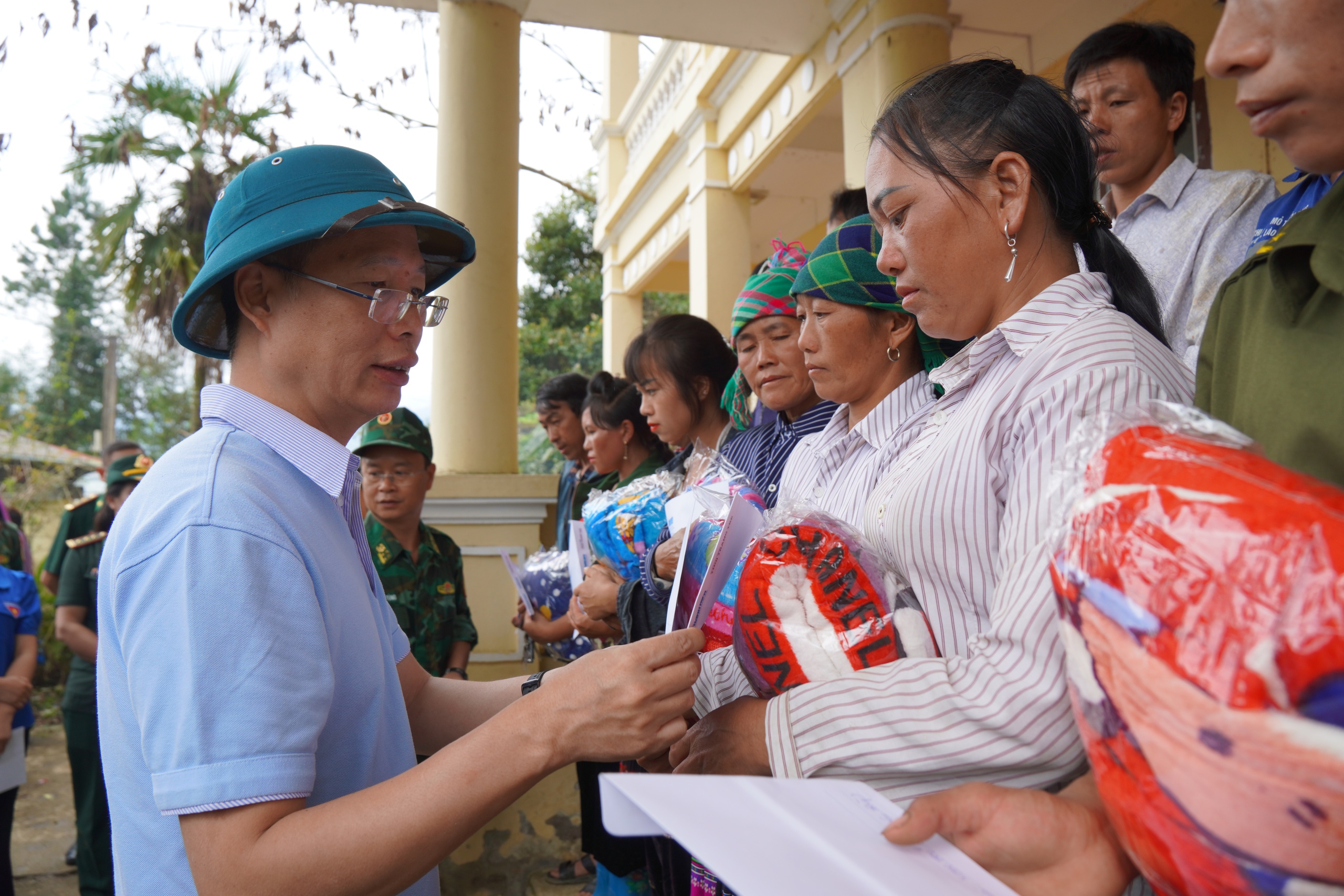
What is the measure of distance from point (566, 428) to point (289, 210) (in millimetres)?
4355

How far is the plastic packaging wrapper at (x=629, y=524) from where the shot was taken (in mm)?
2510

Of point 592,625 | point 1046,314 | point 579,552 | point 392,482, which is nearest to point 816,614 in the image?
point 1046,314

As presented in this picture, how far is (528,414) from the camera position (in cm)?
2719

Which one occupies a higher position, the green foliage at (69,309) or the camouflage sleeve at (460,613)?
the green foliage at (69,309)

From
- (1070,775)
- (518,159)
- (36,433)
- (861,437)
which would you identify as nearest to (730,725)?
(1070,775)

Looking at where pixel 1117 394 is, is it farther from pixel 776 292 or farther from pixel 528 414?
pixel 528 414

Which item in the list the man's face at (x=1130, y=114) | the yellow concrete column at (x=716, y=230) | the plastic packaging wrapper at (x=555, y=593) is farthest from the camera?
the yellow concrete column at (x=716, y=230)

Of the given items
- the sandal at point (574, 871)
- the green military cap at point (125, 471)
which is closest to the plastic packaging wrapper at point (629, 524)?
the sandal at point (574, 871)

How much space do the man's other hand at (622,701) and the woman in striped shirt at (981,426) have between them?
11 centimetres

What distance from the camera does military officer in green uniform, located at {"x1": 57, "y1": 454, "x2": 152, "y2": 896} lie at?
14.0 feet

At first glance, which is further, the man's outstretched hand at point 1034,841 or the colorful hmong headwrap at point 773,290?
the colorful hmong headwrap at point 773,290

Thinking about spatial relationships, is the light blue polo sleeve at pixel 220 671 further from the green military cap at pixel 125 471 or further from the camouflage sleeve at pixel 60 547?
the camouflage sleeve at pixel 60 547

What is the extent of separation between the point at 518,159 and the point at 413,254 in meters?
4.55

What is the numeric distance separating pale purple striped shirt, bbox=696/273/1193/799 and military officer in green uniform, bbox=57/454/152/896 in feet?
14.0
